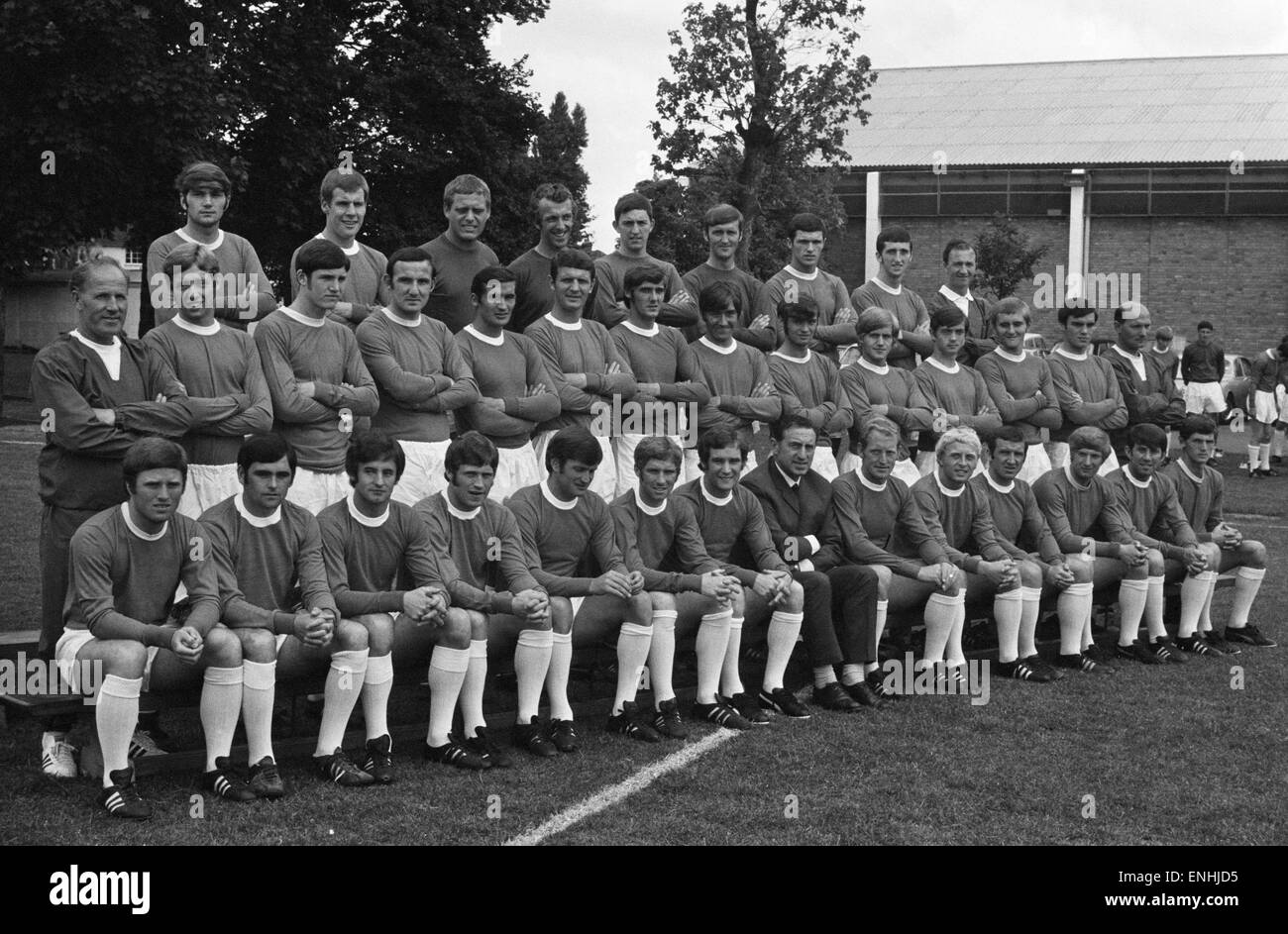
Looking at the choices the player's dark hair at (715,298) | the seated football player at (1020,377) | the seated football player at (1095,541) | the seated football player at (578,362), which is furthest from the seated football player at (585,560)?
the seated football player at (1020,377)

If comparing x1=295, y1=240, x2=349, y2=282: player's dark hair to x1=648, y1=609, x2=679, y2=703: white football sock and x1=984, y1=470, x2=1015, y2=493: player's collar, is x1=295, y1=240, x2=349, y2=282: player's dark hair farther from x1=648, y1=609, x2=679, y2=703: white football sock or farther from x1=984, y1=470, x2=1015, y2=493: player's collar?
x1=984, y1=470, x2=1015, y2=493: player's collar

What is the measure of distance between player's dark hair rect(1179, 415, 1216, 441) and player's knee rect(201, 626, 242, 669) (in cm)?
696

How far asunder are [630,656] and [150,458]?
8.64 ft

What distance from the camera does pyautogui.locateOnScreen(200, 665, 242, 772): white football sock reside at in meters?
5.93

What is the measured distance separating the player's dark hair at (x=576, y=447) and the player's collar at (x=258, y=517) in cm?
151

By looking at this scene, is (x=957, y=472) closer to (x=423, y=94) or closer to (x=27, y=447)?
(x=27, y=447)

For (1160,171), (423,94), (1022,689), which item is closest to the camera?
(1022,689)

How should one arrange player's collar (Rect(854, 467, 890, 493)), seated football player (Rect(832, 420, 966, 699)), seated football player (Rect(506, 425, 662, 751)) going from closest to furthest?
seated football player (Rect(506, 425, 662, 751))
seated football player (Rect(832, 420, 966, 699))
player's collar (Rect(854, 467, 890, 493))

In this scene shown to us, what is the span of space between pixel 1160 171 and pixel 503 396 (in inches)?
1362

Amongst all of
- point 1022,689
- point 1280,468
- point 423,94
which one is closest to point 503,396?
point 1022,689

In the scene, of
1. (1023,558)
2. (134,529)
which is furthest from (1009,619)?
(134,529)

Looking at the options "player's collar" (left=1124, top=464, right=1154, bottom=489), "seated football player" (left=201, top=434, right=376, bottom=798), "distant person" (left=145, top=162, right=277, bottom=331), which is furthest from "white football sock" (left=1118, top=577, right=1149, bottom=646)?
"distant person" (left=145, top=162, right=277, bottom=331)

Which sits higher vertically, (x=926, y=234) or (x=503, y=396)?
(x=926, y=234)

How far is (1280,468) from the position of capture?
21453mm
